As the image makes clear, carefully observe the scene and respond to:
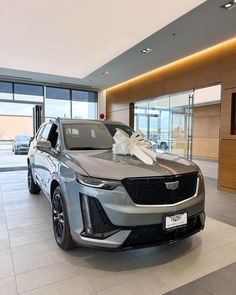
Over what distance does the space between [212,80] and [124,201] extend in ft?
14.4

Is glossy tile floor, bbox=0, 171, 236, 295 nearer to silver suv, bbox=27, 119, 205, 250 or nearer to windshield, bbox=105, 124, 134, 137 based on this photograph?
silver suv, bbox=27, 119, 205, 250

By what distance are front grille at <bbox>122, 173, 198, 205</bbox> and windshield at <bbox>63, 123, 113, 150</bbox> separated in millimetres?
1021

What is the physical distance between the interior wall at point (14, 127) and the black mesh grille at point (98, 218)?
292 inches

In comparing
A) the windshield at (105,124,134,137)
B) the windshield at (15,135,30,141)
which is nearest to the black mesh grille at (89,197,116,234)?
the windshield at (105,124,134,137)

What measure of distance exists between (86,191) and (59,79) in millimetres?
6941

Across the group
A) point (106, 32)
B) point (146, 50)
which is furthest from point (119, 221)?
point (146, 50)

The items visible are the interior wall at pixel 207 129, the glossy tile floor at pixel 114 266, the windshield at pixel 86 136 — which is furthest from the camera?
the interior wall at pixel 207 129

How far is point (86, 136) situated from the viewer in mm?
2883

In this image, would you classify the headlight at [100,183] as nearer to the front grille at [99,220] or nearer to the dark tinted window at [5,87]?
the front grille at [99,220]

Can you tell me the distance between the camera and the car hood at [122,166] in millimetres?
1871

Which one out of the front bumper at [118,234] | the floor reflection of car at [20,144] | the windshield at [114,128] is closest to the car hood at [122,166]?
the front bumper at [118,234]

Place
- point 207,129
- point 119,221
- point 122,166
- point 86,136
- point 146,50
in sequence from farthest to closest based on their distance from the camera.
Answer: point 207,129 → point 146,50 → point 86,136 → point 122,166 → point 119,221

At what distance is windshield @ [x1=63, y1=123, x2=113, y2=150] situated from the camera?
269cm

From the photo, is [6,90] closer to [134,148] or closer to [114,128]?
[114,128]
